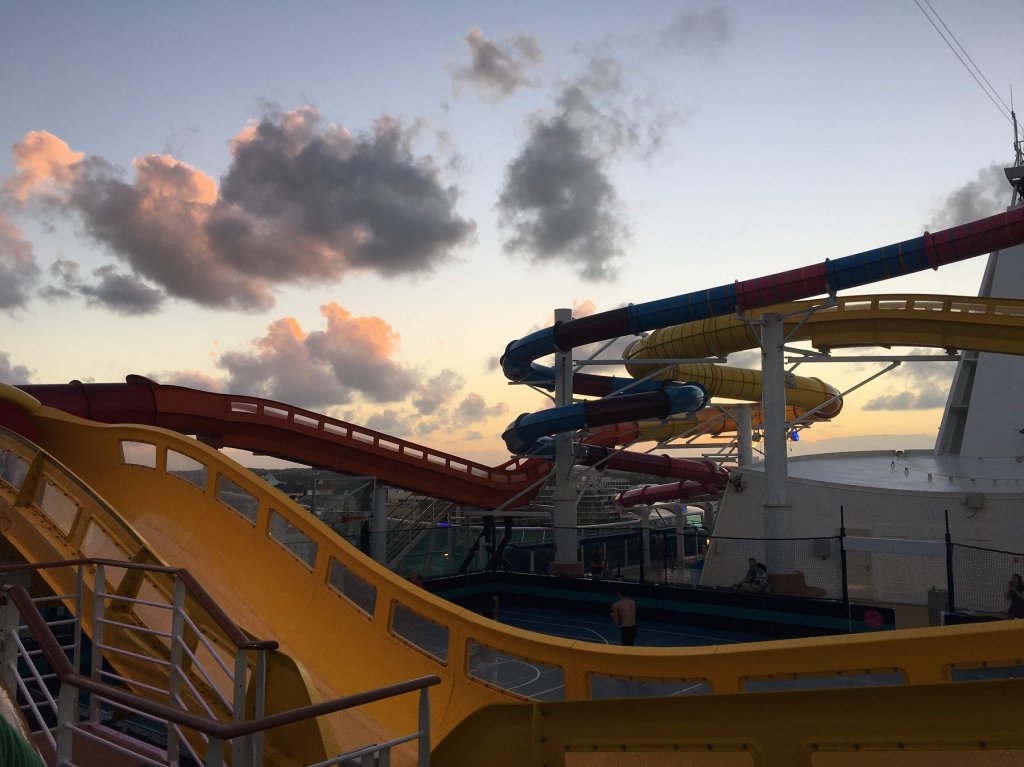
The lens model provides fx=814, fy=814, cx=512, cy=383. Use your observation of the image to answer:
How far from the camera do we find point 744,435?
3353 centimetres

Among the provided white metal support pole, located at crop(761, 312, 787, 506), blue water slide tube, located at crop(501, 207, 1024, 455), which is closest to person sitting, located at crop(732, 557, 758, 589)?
white metal support pole, located at crop(761, 312, 787, 506)

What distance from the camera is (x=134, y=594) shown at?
333 inches

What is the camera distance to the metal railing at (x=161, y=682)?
14.1ft

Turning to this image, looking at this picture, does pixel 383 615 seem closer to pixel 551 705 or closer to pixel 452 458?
pixel 551 705

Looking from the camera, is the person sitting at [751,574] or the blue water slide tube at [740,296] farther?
the person sitting at [751,574]

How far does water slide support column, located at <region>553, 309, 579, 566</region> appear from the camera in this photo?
83.5 feet

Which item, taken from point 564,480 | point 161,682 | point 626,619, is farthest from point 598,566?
point 161,682

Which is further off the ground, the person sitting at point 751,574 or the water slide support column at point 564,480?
the water slide support column at point 564,480

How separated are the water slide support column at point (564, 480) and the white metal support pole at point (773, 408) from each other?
20.2ft

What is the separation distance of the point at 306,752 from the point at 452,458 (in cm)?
2068

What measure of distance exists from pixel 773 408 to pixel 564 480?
701 cm

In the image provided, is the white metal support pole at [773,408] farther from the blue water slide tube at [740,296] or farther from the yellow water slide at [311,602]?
the yellow water slide at [311,602]

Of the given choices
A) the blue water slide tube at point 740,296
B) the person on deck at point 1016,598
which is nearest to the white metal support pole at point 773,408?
the blue water slide tube at point 740,296

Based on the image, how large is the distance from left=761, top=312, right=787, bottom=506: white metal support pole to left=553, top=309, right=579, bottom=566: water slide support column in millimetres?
6160
